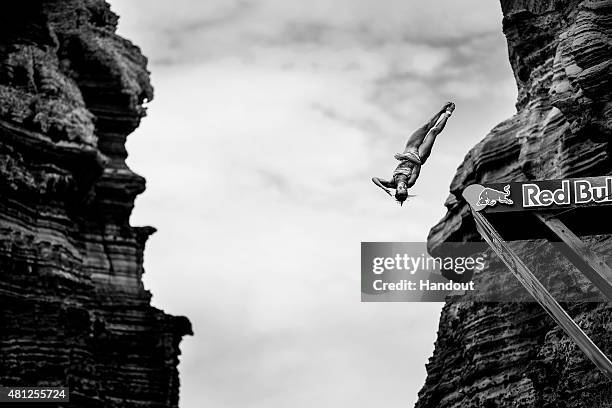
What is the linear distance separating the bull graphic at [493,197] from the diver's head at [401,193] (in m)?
4.05

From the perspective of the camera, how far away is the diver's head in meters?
27.9

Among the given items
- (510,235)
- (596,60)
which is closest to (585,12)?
(596,60)

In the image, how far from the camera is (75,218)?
7012cm

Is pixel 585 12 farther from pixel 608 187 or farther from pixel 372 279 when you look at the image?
pixel 608 187

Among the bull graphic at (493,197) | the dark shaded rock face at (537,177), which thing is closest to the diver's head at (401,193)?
the bull graphic at (493,197)

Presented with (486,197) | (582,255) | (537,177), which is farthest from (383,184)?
(537,177)

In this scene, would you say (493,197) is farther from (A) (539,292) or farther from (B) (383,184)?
(B) (383,184)

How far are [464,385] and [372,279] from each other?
23.4ft

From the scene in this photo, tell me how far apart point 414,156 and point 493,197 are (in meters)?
5.12

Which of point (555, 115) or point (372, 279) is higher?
point (555, 115)

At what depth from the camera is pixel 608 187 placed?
2359cm

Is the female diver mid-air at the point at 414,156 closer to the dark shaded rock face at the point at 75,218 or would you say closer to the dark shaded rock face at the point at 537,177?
the dark shaded rock face at the point at 537,177

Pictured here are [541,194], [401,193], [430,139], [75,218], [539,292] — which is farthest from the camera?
[75,218]

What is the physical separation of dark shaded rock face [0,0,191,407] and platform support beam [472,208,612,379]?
39.1 meters
